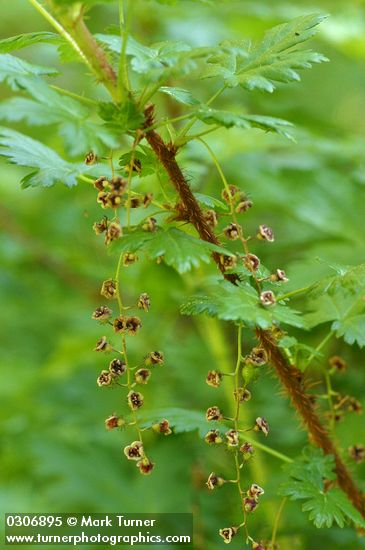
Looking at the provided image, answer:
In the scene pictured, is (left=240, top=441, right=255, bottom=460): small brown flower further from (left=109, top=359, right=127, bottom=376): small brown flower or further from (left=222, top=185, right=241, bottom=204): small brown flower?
(left=222, top=185, right=241, bottom=204): small brown flower

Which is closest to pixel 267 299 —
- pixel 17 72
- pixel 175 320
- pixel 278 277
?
pixel 278 277

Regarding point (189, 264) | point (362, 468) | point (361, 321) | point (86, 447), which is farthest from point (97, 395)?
point (189, 264)

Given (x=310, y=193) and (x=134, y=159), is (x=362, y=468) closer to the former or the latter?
(x=310, y=193)

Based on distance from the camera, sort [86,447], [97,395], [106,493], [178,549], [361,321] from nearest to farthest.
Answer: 1. [361,321]
2. [178,549]
3. [106,493]
4. [86,447]
5. [97,395]

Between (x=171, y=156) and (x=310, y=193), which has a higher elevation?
(x=310, y=193)

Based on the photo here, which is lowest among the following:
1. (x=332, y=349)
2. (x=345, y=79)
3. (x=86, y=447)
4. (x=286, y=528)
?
(x=286, y=528)
